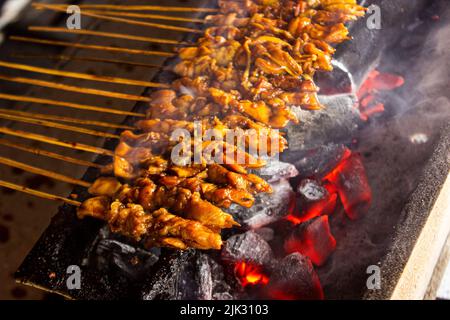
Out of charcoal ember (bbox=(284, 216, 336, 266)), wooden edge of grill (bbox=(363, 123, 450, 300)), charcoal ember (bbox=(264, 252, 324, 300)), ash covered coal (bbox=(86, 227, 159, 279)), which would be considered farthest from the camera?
charcoal ember (bbox=(284, 216, 336, 266))

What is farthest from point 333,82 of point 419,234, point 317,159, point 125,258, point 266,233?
point 125,258

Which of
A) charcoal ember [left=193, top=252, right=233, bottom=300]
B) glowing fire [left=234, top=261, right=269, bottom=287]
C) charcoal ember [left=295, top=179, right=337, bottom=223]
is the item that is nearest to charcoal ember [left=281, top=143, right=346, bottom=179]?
charcoal ember [left=295, top=179, right=337, bottom=223]

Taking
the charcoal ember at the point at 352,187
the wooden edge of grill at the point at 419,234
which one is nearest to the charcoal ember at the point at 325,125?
the charcoal ember at the point at 352,187

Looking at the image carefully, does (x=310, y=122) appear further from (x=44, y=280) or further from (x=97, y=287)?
(x=44, y=280)

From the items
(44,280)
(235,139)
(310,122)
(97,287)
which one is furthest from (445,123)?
(44,280)

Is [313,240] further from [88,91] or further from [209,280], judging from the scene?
[88,91]

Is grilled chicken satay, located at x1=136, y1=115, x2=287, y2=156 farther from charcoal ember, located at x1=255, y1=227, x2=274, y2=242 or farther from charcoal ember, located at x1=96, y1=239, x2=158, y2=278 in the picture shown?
charcoal ember, located at x1=96, y1=239, x2=158, y2=278
